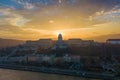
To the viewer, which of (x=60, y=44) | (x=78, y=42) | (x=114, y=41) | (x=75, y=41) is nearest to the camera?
(x=60, y=44)

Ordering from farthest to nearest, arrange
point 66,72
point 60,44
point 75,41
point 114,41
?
point 75,41 → point 114,41 → point 60,44 → point 66,72

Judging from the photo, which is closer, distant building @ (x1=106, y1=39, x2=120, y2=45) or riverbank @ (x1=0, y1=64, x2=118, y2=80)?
riverbank @ (x1=0, y1=64, x2=118, y2=80)

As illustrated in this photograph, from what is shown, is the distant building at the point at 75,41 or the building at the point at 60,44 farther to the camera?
the distant building at the point at 75,41

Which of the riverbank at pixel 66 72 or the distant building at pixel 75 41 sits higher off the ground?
the distant building at pixel 75 41

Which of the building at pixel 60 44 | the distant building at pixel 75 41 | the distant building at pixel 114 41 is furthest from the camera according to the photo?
the distant building at pixel 75 41

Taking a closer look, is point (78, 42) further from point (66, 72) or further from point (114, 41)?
point (66, 72)

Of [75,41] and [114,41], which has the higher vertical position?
[75,41]

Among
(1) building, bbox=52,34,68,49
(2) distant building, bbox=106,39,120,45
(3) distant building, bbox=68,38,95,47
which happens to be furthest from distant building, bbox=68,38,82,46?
(2) distant building, bbox=106,39,120,45

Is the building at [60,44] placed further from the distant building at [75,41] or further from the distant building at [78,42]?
the distant building at [75,41]

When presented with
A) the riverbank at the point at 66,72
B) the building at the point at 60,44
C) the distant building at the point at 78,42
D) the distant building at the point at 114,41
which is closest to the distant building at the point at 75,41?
the distant building at the point at 78,42

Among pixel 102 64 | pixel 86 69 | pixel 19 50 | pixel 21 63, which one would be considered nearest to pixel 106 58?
pixel 102 64

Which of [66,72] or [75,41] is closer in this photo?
[66,72]

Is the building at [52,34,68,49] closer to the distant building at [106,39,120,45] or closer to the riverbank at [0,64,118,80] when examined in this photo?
the distant building at [106,39,120,45]

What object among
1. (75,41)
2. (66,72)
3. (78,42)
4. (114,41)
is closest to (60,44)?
(78,42)
